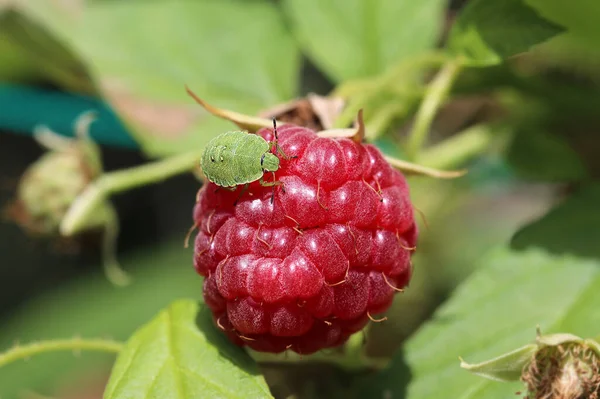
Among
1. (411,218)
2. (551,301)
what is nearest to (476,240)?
(551,301)

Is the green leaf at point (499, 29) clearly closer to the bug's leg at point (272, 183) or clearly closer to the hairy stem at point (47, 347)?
the bug's leg at point (272, 183)

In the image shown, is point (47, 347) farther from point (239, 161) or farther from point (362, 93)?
A: point (362, 93)

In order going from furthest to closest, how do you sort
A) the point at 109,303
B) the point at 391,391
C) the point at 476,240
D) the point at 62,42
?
the point at 109,303
the point at 476,240
the point at 62,42
the point at 391,391

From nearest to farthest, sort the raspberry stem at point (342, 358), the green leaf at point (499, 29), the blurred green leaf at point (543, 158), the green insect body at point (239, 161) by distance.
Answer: the green insect body at point (239, 161), the green leaf at point (499, 29), the raspberry stem at point (342, 358), the blurred green leaf at point (543, 158)

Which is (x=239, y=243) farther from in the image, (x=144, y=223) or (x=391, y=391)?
(x=144, y=223)

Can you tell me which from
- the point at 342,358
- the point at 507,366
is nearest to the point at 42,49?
the point at 342,358

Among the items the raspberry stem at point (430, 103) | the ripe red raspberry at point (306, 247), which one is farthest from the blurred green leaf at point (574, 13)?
the ripe red raspberry at point (306, 247)

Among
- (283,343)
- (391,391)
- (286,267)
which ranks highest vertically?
(286,267)

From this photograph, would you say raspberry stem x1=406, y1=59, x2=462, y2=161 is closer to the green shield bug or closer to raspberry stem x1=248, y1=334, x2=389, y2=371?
raspberry stem x1=248, y1=334, x2=389, y2=371
